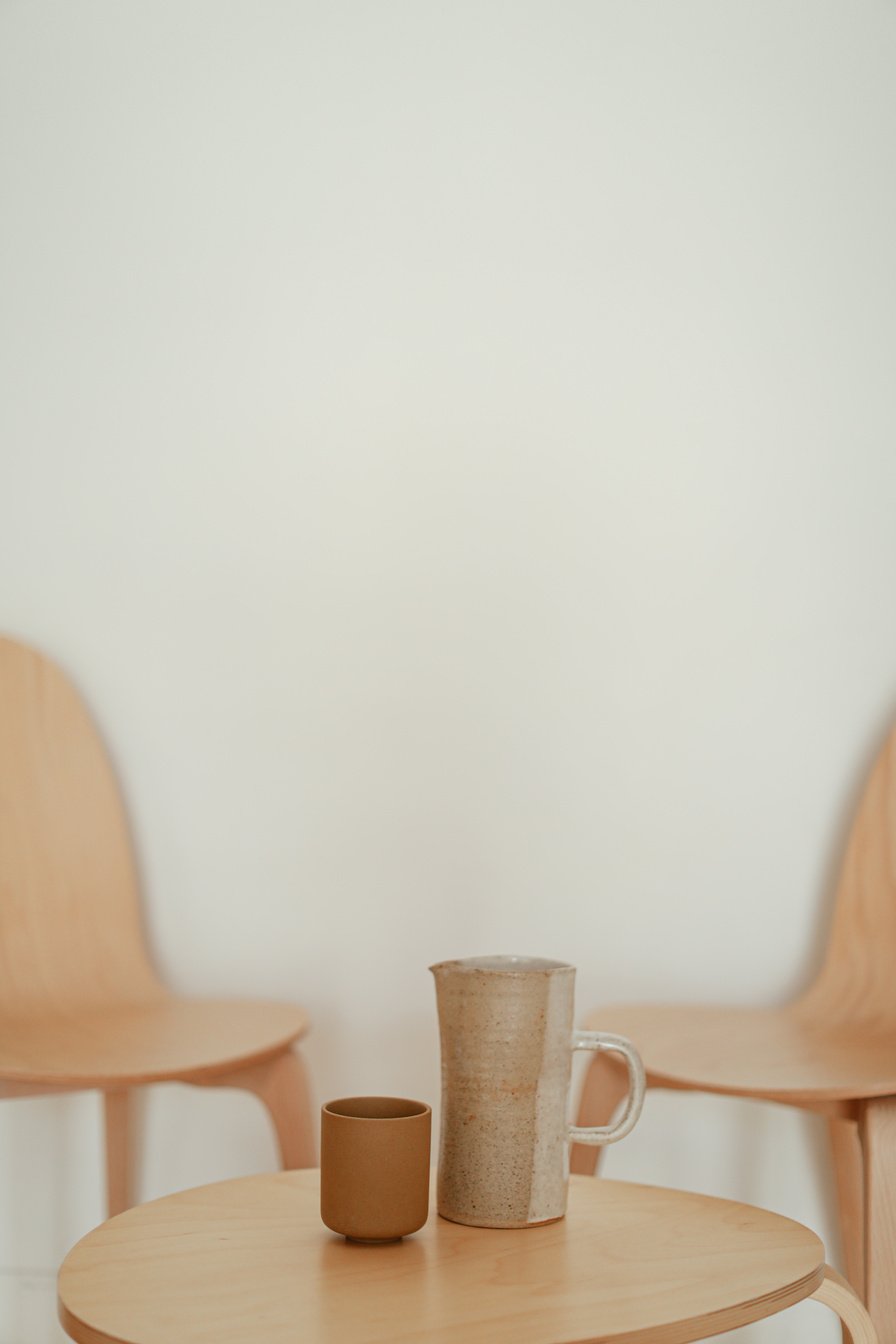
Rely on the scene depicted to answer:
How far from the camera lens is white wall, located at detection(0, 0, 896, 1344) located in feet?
5.22

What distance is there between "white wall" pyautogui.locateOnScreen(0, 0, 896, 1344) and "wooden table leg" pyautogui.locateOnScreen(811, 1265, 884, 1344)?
0.76m

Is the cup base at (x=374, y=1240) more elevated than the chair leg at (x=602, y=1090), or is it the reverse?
the cup base at (x=374, y=1240)

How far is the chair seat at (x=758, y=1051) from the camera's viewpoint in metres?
1.11

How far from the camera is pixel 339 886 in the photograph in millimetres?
1647

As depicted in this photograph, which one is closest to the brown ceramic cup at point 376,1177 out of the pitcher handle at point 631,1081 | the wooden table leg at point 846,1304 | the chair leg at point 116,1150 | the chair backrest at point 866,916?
the pitcher handle at point 631,1081

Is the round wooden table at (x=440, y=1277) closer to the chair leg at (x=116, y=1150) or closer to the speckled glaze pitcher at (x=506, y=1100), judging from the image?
the speckled glaze pitcher at (x=506, y=1100)

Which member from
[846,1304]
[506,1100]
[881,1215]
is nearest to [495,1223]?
[506,1100]

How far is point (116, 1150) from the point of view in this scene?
1.58 meters

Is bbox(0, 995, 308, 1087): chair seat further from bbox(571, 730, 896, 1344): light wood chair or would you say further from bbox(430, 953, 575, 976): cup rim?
bbox(430, 953, 575, 976): cup rim

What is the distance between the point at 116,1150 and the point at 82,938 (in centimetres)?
27

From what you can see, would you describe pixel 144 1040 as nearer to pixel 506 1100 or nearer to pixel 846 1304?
pixel 506 1100

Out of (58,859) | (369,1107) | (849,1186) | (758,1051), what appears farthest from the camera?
(58,859)

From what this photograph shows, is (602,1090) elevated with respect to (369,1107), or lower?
lower

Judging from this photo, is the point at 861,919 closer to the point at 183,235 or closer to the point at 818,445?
the point at 818,445
